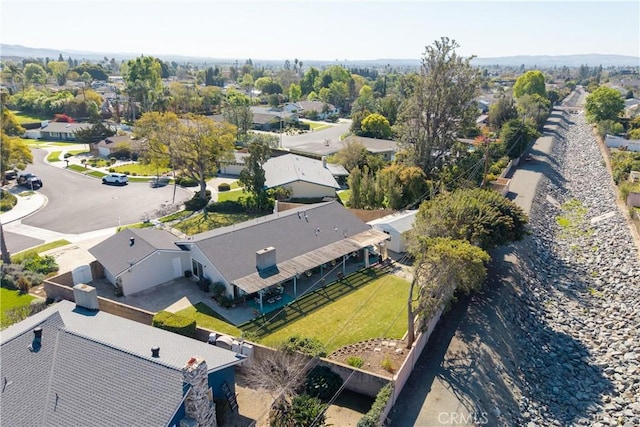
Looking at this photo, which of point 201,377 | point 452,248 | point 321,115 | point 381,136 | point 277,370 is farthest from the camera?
point 321,115

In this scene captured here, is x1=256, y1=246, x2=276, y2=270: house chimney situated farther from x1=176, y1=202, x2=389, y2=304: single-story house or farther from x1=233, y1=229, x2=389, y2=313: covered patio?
x1=233, y1=229, x2=389, y2=313: covered patio

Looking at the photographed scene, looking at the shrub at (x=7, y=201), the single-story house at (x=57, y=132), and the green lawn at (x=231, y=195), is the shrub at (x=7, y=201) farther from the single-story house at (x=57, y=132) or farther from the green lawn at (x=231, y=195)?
the single-story house at (x=57, y=132)

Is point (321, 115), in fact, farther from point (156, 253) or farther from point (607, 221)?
point (156, 253)

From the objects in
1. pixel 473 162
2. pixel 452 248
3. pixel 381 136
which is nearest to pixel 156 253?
pixel 452 248

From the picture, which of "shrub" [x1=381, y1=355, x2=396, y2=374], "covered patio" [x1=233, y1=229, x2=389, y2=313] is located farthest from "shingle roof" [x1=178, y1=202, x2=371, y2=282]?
"shrub" [x1=381, y1=355, x2=396, y2=374]

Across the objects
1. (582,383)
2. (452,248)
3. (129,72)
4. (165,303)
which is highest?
(129,72)

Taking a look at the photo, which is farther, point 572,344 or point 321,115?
point 321,115
